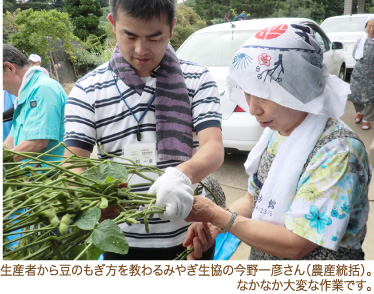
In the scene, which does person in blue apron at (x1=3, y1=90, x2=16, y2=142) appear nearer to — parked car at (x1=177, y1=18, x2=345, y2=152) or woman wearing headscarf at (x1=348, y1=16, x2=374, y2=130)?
parked car at (x1=177, y1=18, x2=345, y2=152)

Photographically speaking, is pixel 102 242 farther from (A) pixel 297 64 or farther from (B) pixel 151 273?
(A) pixel 297 64

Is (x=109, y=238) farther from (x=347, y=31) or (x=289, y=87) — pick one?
(x=347, y=31)

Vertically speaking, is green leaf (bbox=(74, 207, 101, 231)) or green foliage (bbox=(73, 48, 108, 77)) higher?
green leaf (bbox=(74, 207, 101, 231))

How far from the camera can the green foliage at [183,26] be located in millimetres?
12209

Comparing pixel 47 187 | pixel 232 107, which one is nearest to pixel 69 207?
pixel 47 187

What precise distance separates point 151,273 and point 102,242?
0.59 feet

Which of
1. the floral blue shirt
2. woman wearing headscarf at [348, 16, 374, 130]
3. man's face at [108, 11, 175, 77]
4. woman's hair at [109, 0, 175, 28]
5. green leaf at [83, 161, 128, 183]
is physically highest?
woman's hair at [109, 0, 175, 28]

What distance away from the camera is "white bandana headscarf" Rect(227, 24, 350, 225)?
1.04 metres

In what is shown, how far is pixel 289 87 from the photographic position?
1036 millimetres

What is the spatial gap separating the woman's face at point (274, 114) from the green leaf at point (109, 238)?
0.60 m

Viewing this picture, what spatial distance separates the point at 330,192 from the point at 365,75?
166 inches

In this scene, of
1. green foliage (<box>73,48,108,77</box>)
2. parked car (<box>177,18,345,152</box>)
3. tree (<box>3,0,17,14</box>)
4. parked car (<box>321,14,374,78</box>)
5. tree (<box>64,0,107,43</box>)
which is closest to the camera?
parked car (<box>177,18,345,152</box>)

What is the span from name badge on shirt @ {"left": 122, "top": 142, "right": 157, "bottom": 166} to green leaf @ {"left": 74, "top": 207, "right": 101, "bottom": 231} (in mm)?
512

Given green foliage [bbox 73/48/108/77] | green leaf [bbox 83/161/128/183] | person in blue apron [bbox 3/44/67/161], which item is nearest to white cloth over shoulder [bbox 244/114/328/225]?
green leaf [bbox 83/161/128/183]
